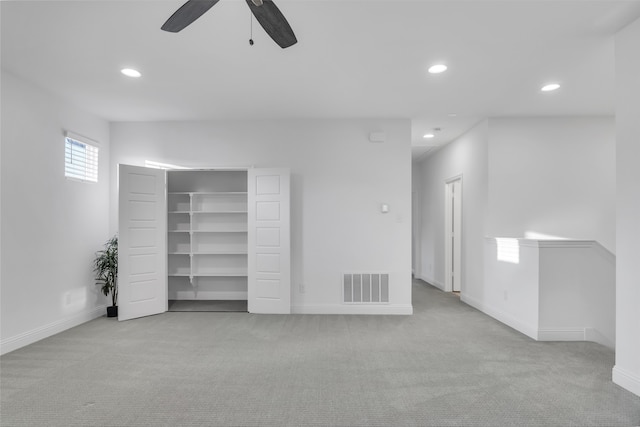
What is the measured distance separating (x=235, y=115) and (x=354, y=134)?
1.73m

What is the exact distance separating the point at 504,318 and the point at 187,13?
15.6 ft

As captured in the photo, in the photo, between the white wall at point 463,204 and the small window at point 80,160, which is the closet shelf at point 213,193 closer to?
the small window at point 80,160

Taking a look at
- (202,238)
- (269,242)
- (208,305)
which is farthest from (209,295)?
(269,242)

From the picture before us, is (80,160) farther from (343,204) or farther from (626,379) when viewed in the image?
(626,379)

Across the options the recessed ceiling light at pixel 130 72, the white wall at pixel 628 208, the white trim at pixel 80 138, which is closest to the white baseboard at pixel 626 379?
the white wall at pixel 628 208

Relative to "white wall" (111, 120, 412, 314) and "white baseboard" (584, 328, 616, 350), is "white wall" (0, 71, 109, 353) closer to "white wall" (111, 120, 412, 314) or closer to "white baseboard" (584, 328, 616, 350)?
"white wall" (111, 120, 412, 314)

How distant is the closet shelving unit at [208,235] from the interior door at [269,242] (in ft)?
1.93

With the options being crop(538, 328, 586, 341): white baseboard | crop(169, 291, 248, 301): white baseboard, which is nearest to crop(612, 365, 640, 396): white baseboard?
crop(538, 328, 586, 341): white baseboard

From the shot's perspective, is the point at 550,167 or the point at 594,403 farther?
the point at 550,167

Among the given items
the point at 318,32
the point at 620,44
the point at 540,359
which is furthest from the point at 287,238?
the point at 620,44

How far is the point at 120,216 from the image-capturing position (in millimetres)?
4746

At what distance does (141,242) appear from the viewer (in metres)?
4.91

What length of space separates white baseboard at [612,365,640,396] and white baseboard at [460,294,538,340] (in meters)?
1.09

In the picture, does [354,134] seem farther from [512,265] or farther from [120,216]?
[120,216]
